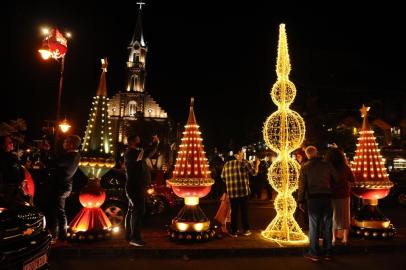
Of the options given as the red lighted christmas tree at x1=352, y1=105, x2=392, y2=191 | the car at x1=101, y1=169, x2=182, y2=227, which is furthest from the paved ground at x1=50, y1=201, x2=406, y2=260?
the car at x1=101, y1=169, x2=182, y2=227

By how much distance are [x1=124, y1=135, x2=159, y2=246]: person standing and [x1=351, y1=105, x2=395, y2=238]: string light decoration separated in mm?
4877

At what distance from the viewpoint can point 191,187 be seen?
7.13m

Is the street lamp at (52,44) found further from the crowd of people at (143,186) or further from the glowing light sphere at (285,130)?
the glowing light sphere at (285,130)

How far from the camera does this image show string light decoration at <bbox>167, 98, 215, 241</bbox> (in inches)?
277

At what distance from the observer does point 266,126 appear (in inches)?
292

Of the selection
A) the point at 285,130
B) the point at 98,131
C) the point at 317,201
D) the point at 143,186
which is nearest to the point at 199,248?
the point at 143,186

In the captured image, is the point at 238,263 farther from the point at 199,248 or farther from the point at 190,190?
the point at 190,190

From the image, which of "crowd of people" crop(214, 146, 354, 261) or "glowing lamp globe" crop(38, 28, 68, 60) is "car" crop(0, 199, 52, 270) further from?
"glowing lamp globe" crop(38, 28, 68, 60)

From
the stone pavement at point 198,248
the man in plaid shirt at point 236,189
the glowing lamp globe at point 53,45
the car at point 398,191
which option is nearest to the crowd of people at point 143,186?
the stone pavement at point 198,248

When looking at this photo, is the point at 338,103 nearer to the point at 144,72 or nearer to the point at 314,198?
the point at 314,198

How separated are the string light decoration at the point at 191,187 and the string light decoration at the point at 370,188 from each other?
3.51 metres

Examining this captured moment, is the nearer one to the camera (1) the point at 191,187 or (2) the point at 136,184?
(2) the point at 136,184

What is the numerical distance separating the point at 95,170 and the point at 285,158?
166 inches

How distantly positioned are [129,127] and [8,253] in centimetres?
6381
